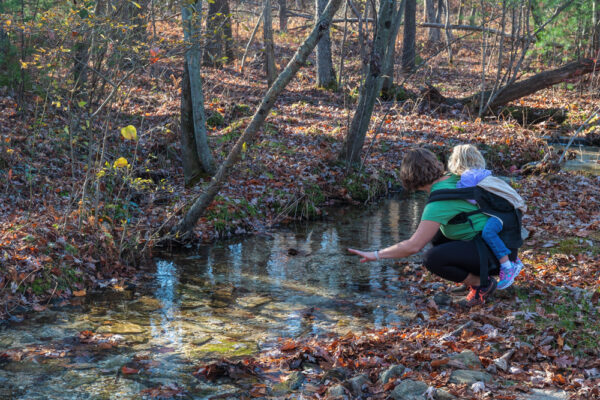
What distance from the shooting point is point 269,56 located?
55.1ft

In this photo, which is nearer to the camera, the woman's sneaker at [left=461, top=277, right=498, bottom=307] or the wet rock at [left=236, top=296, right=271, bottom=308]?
the woman's sneaker at [left=461, top=277, right=498, bottom=307]

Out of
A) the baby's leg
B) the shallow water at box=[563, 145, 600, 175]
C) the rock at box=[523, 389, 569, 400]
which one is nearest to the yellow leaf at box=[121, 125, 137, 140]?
the baby's leg

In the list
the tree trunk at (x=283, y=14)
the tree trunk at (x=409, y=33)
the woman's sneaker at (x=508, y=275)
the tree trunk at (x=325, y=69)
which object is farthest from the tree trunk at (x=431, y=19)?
the woman's sneaker at (x=508, y=275)

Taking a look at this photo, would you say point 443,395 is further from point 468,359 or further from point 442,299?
point 442,299

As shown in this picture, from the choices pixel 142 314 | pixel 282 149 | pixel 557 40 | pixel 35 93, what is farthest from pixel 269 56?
pixel 142 314

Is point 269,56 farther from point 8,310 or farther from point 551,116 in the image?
point 8,310

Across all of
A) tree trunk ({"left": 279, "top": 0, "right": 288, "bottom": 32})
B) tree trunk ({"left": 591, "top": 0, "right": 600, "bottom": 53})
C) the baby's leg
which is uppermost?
tree trunk ({"left": 279, "top": 0, "right": 288, "bottom": 32})

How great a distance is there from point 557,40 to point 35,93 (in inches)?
681

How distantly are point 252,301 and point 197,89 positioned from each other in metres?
4.21

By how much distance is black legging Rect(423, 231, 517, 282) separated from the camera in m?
5.15

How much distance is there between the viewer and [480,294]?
5.37 metres

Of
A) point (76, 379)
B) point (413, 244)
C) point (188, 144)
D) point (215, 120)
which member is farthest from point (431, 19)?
point (76, 379)

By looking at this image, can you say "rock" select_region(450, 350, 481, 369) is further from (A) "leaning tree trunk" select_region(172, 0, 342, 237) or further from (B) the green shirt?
(A) "leaning tree trunk" select_region(172, 0, 342, 237)

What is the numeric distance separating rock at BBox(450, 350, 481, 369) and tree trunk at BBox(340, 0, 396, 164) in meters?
7.03
